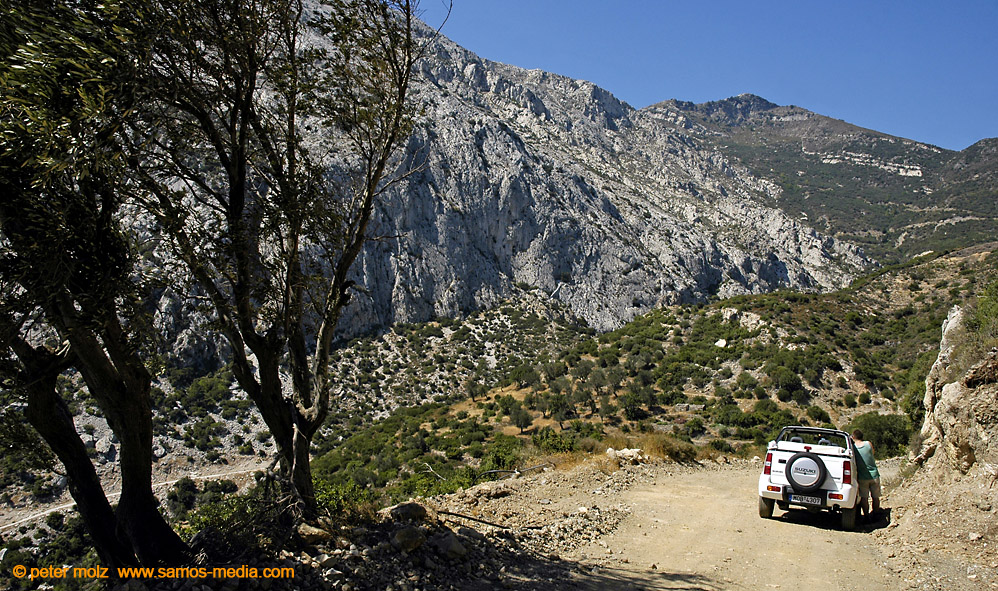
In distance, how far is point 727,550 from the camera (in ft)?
25.5

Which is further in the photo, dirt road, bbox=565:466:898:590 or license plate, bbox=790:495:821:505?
license plate, bbox=790:495:821:505

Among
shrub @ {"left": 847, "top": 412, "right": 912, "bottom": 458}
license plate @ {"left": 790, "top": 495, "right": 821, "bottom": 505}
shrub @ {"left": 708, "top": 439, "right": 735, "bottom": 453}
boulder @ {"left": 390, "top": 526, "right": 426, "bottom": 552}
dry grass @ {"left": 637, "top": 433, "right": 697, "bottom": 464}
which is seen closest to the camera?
boulder @ {"left": 390, "top": 526, "right": 426, "bottom": 552}

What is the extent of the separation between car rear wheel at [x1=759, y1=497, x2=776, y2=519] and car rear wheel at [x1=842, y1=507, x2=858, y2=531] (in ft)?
3.95

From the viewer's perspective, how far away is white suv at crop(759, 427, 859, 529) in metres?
8.89

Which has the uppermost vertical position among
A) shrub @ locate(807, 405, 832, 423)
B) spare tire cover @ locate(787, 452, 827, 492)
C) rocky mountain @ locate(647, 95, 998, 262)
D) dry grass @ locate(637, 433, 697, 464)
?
rocky mountain @ locate(647, 95, 998, 262)

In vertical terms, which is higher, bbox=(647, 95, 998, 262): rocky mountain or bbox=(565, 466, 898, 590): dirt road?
bbox=(647, 95, 998, 262): rocky mountain

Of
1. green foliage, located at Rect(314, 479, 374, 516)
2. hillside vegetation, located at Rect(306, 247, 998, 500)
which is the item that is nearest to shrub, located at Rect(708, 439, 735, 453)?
hillside vegetation, located at Rect(306, 247, 998, 500)

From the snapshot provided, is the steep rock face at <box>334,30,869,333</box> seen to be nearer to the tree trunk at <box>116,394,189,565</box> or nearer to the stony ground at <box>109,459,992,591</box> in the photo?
the stony ground at <box>109,459,992,591</box>

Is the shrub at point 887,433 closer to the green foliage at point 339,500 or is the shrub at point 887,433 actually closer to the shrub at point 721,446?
the shrub at point 721,446

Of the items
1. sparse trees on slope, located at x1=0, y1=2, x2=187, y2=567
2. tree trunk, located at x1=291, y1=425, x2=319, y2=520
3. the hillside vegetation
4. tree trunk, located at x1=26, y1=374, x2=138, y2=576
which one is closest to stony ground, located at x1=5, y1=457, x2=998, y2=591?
tree trunk, located at x1=291, y1=425, x2=319, y2=520

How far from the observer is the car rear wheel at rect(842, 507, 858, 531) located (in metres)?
8.97

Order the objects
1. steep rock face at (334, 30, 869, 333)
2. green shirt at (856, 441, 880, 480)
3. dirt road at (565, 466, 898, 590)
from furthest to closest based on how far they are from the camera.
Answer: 1. steep rock face at (334, 30, 869, 333)
2. green shirt at (856, 441, 880, 480)
3. dirt road at (565, 466, 898, 590)

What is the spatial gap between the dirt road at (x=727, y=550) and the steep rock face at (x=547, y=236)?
49696 mm

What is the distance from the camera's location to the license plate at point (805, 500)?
9.02m
